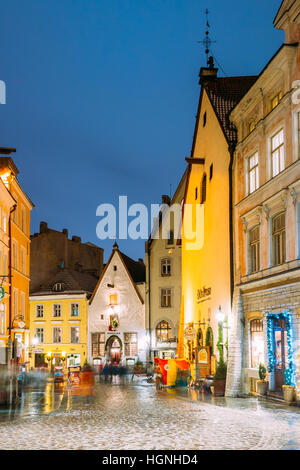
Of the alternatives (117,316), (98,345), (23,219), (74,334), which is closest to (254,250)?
(23,219)

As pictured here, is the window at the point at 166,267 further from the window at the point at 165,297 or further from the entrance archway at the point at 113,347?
the entrance archway at the point at 113,347

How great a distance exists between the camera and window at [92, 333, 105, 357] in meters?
54.3

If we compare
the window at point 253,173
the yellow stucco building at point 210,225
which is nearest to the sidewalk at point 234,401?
the yellow stucco building at point 210,225

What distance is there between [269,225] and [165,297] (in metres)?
30.2

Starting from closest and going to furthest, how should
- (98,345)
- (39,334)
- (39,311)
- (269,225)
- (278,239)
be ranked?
1. (278,239)
2. (269,225)
3. (98,345)
4. (39,334)
5. (39,311)

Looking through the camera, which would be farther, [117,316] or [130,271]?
[130,271]

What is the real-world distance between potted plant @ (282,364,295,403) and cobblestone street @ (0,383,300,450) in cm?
35

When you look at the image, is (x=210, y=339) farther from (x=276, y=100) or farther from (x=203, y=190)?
(x=276, y=100)

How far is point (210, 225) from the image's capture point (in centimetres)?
Answer: 3156

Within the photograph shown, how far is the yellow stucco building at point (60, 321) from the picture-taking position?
55125mm

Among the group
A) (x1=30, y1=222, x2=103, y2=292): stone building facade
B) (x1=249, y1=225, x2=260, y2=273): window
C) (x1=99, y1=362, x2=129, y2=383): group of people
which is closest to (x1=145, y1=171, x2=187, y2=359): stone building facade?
(x1=99, y1=362, x2=129, y2=383): group of people

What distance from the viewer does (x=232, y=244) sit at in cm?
2628

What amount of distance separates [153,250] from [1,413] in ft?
112
